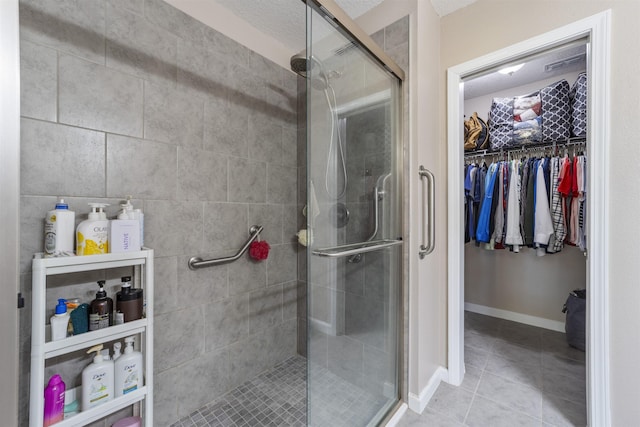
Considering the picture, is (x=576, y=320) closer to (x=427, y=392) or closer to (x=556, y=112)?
(x=427, y=392)

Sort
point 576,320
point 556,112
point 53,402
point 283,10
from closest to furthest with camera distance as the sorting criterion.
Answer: point 53,402 → point 283,10 → point 576,320 → point 556,112

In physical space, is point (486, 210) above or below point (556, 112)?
below

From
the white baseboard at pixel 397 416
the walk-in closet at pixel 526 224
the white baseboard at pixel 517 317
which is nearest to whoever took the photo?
the white baseboard at pixel 397 416

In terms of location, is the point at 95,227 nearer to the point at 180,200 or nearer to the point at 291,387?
the point at 180,200

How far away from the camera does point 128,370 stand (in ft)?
3.58

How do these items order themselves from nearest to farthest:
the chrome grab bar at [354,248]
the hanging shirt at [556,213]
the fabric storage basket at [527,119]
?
the chrome grab bar at [354,248]
the hanging shirt at [556,213]
the fabric storage basket at [527,119]

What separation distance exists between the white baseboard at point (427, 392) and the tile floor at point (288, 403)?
227mm

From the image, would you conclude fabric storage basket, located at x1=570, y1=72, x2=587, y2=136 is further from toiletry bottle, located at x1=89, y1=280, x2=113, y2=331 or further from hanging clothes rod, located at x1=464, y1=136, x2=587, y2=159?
toiletry bottle, located at x1=89, y1=280, x2=113, y2=331

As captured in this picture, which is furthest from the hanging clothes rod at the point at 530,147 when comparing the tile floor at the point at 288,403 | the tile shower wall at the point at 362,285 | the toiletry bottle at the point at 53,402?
the toiletry bottle at the point at 53,402

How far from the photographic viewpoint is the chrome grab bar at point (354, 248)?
3.55 feet

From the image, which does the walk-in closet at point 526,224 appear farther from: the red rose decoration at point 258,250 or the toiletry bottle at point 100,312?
the toiletry bottle at point 100,312

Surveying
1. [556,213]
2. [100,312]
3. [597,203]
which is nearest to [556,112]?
[556,213]

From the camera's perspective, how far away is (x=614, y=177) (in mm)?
1210

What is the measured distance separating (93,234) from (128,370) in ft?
1.90
